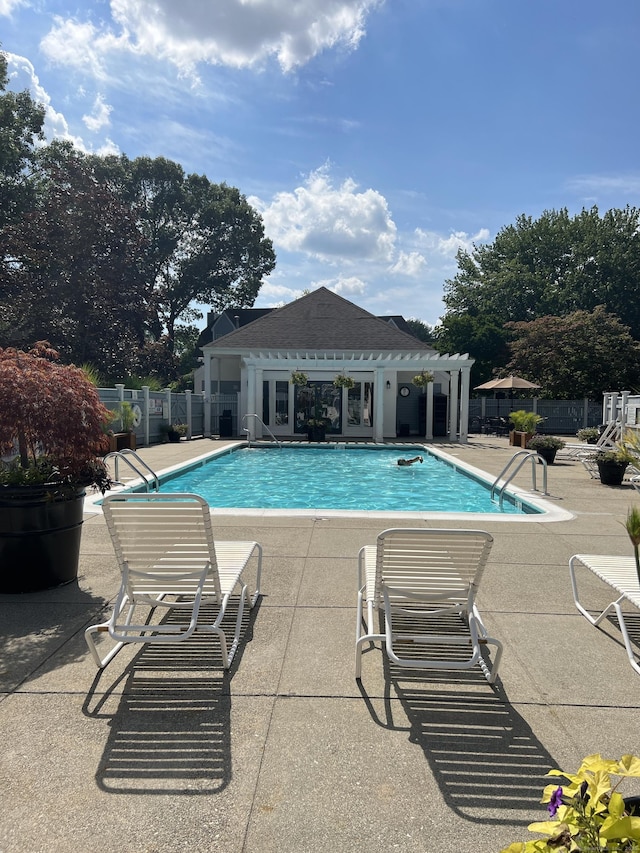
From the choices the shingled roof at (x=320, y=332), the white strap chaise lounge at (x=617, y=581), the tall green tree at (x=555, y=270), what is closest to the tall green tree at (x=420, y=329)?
the tall green tree at (x=555, y=270)

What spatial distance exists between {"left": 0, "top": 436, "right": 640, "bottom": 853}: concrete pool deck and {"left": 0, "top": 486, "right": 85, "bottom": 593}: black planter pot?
0.52 ft

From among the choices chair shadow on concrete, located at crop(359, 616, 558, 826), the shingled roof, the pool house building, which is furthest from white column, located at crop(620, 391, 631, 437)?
chair shadow on concrete, located at crop(359, 616, 558, 826)

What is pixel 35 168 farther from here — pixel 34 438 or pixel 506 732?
pixel 506 732

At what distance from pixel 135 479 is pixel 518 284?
130ft

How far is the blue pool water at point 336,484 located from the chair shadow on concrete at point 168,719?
16.4ft

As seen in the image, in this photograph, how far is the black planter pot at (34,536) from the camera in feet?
13.9

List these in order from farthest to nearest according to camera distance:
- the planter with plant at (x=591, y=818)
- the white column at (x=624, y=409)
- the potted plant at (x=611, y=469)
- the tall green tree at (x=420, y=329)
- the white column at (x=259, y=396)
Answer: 1. the tall green tree at (x=420, y=329)
2. the white column at (x=259, y=396)
3. the white column at (x=624, y=409)
4. the potted plant at (x=611, y=469)
5. the planter with plant at (x=591, y=818)

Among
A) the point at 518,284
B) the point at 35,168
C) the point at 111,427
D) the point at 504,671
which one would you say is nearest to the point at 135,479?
the point at 111,427

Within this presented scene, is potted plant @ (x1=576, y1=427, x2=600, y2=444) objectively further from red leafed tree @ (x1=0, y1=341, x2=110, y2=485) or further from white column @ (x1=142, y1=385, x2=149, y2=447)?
red leafed tree @ (x1=0, y1=341, x2=110, y2=485)

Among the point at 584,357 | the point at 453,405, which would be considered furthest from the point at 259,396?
the point at 584,357

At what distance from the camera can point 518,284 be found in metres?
42.8

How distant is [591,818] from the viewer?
3.94 ft

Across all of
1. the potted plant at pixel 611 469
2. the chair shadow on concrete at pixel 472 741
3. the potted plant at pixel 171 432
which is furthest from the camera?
the potted plant at pixel 171 432

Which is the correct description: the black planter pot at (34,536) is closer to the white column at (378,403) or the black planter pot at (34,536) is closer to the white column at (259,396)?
the white column at (259,396)
